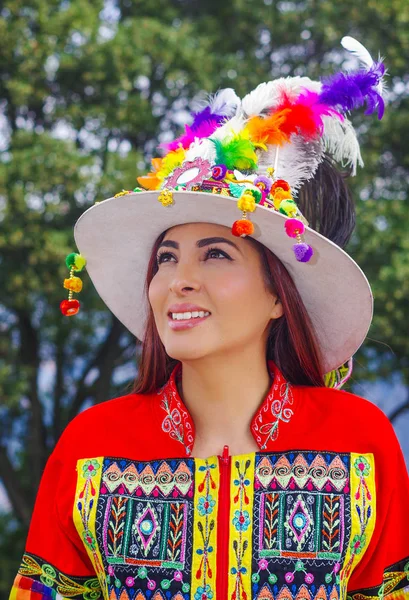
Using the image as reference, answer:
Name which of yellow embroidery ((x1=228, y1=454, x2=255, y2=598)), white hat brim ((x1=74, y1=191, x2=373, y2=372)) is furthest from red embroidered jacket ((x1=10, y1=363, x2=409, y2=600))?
white hat brim ((x1=74, y1=191, x2=373, y2=372))

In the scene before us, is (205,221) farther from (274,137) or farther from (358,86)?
(358,86)

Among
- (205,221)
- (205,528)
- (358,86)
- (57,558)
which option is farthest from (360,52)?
(57,558)

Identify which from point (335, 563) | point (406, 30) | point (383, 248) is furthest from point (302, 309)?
point (406, 30)

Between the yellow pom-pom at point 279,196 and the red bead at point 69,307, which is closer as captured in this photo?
the yellow pom-pom at point 279,196

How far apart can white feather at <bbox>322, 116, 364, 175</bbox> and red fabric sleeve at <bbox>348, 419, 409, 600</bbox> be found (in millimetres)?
924

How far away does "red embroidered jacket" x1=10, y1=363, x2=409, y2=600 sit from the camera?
2.25 metres

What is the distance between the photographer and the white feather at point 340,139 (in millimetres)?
2645

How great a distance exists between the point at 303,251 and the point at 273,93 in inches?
26.8

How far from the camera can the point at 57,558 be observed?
7.86 ft

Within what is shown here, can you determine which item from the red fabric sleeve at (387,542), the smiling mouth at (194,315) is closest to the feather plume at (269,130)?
the smiling mouth at (194,315)

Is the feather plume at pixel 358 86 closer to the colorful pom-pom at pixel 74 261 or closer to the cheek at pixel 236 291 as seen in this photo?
the cheek at pixel 236 291

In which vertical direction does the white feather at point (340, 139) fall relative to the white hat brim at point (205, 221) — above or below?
above

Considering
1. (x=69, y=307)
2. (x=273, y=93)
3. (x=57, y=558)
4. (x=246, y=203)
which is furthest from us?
(x=273, y=93)

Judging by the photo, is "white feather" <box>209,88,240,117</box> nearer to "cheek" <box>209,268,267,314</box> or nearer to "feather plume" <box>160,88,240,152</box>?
"feather plume" <box>160,88,240,152</box>
